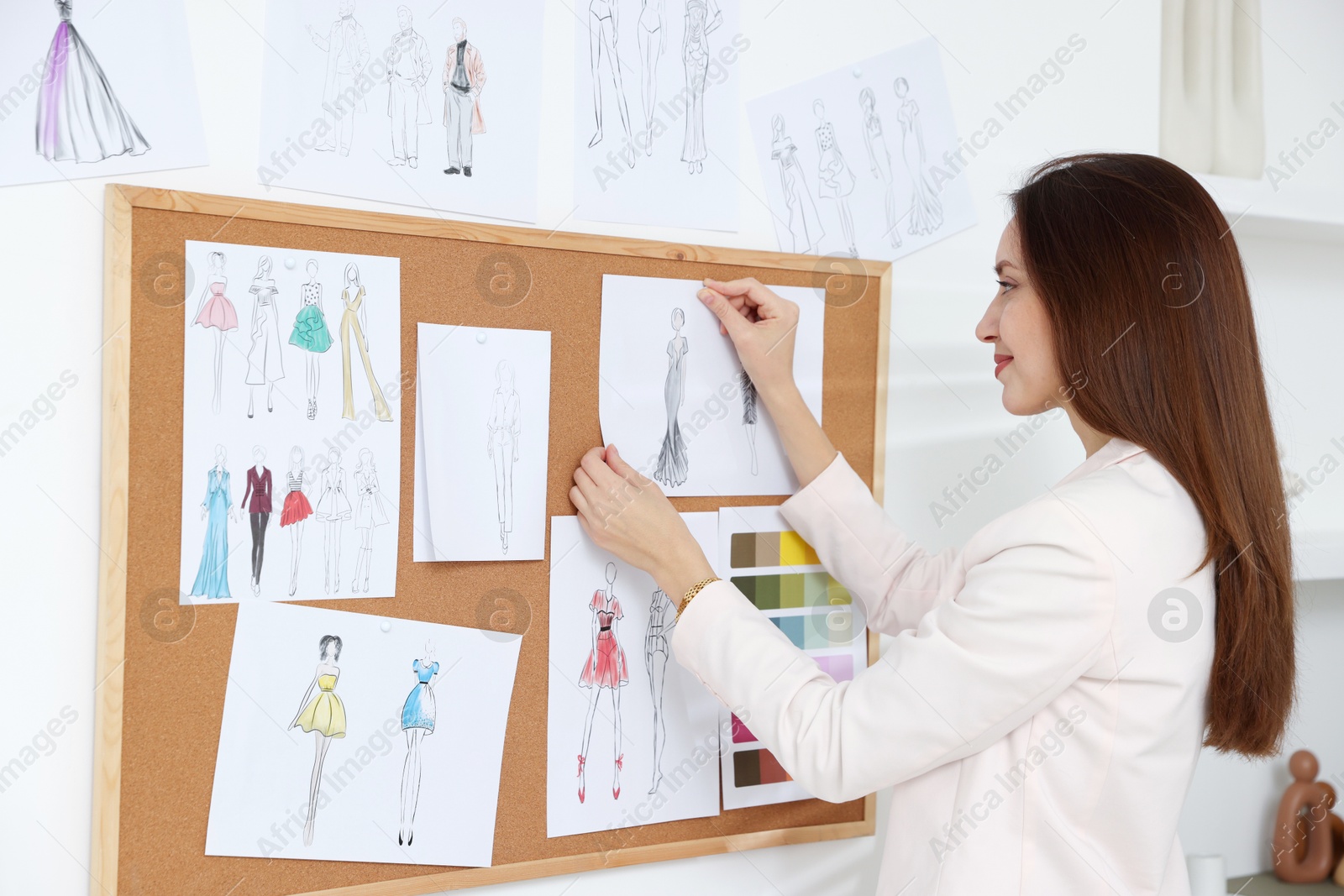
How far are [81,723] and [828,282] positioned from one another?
932mm

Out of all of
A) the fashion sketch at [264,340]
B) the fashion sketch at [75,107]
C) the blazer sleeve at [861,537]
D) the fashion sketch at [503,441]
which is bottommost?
the blazer sleeve at [861,537]

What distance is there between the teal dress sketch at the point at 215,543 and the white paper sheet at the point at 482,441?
0.18 metres

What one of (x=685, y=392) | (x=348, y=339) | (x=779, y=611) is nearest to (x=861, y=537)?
(x=779, y=611)

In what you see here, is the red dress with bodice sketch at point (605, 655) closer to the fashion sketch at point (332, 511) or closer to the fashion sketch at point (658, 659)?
the fashion sketch at point (658, 659)

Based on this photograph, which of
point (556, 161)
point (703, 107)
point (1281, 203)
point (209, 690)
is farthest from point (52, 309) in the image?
point (1281, 203)

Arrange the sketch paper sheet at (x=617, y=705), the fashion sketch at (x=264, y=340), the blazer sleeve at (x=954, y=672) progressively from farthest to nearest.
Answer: the sketch paper sheet at (x=617, y=705) < the fashion sketch at (x=264, y=340) < the blazer sleeve at (x=954, y=672)

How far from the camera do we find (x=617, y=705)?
1.04 meters

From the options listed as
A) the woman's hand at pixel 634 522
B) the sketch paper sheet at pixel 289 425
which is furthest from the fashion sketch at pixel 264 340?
the woman's hand at pixel 634 522

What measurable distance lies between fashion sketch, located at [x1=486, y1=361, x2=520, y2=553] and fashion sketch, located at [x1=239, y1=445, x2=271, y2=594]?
0.22m

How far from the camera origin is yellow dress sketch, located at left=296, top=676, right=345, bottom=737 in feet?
2.97

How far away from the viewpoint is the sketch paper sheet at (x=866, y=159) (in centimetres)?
113

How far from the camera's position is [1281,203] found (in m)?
1.40

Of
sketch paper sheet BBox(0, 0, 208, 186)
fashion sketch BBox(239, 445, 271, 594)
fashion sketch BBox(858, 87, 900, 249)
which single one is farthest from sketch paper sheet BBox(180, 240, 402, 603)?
fashion sketch BBox(858, 87, 900, 249)

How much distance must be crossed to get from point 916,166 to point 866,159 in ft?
0.27
